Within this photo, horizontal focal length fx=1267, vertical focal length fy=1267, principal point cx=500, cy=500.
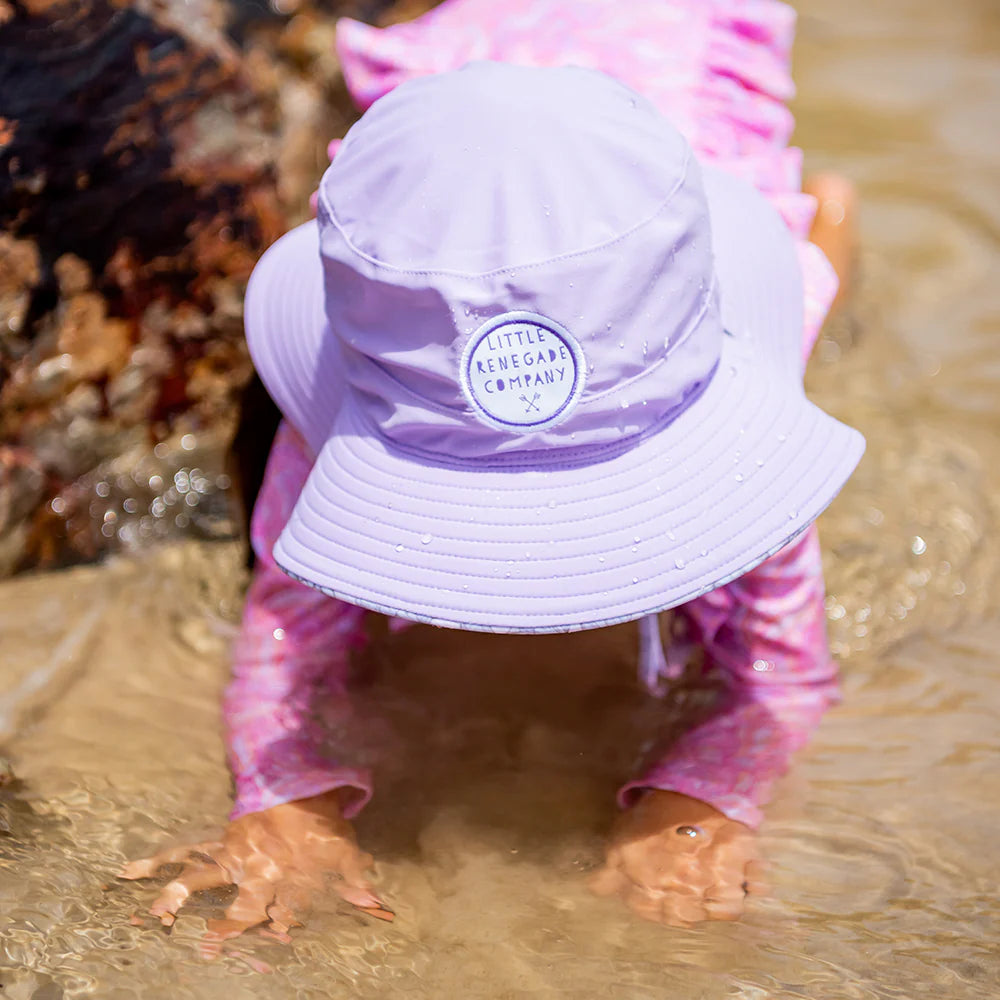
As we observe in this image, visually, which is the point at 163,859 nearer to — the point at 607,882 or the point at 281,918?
the point at 281,918

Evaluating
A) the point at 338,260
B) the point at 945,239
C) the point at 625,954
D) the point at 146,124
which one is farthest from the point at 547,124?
the point at 945,239

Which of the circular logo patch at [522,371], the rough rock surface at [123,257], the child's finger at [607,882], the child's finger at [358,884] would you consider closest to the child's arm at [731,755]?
the child's finger at [607,882]

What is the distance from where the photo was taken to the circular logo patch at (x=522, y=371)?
1.06 meters

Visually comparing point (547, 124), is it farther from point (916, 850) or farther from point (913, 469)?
point (913, 469)

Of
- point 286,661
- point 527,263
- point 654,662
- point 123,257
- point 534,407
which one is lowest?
point 654,662

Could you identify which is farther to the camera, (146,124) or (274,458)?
(146,124)

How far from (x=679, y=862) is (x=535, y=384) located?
0.56 metres

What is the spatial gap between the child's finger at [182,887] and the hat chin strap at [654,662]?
1.99 feet

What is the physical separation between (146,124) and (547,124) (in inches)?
34.0

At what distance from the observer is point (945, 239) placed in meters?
2.59

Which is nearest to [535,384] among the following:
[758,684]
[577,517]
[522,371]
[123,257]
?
[522,371]

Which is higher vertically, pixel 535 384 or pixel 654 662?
pixel 535 384

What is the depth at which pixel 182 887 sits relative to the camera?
122 cm

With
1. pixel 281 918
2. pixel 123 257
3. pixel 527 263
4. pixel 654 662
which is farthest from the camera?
pixel 123 257
